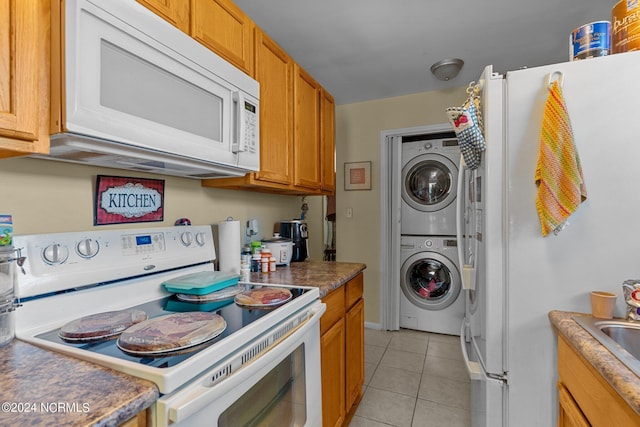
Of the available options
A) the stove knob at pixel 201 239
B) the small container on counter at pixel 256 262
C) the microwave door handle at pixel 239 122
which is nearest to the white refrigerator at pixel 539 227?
the microwave door handle at pixel 239 122

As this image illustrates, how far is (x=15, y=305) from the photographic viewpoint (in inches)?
31.6

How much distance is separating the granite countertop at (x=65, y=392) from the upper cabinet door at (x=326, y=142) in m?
1.75

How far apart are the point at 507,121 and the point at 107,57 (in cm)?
139

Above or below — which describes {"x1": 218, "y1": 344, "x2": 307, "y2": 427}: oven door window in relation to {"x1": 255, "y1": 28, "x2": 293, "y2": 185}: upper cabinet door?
below

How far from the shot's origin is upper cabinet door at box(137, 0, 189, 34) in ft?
3.31

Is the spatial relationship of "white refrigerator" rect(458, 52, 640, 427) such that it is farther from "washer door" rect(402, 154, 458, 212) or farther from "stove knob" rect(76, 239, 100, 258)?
"washer door" rect(402, 154, 458, 212)

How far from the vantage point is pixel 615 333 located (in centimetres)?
98

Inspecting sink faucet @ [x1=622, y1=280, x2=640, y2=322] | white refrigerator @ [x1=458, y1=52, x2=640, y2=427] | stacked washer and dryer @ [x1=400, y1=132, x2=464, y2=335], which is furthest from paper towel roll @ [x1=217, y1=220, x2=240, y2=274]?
stacked washer and dryer @ [x1=400, y1=132, x2=464, y2=335]

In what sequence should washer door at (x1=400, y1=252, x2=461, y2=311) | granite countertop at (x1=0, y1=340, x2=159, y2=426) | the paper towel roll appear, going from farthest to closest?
washer door at (x1=400, y1=252, x2=461, y2=311) → the paper towel roll → granite countertop at (x1=0, y1=340, x2=159, y2=426)

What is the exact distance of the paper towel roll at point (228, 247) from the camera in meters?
1.54

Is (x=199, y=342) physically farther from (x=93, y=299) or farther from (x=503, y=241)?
(x=503, y=241)

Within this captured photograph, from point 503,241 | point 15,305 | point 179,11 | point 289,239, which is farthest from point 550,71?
point 15,305

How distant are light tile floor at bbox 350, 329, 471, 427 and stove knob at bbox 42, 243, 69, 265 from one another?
1696mm

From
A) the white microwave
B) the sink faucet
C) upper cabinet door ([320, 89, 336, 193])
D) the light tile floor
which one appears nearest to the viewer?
the white microwave
